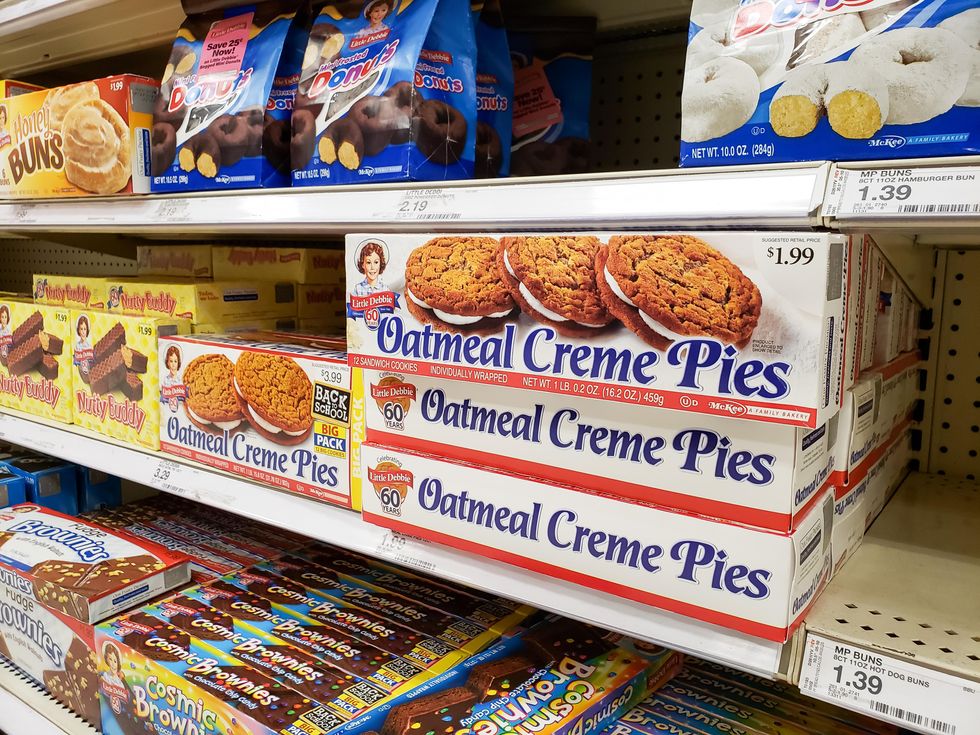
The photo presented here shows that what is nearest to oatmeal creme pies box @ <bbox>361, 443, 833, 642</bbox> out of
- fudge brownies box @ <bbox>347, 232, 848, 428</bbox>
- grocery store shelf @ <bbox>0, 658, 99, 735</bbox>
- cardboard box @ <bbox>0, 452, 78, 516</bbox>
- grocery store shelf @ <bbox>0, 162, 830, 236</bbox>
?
fudge brownies box @ <bbox>347, 232, 848, 428</bbox>

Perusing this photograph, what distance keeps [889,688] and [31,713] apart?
4.47 ft

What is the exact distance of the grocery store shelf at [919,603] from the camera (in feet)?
2.17

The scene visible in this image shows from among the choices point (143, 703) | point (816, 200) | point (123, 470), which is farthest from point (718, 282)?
point (123, 470)

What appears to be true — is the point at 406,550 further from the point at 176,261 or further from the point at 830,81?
the point at 176,261

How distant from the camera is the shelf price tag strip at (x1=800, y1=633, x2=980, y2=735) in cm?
65

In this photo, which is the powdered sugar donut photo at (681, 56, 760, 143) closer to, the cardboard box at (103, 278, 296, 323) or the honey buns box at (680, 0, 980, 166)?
the honey buns box at (680, 0, 980, 166)

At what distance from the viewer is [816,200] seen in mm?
644

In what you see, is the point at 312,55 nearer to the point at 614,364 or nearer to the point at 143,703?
the point at 614,364

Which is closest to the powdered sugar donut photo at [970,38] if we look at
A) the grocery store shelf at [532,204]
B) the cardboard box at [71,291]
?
the grocery store shelf at [532,204]

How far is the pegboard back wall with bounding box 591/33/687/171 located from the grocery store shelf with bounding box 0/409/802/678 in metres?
0.85

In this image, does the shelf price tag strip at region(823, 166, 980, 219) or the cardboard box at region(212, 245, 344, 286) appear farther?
the cardboard box at region(212, 245, 344, 286)

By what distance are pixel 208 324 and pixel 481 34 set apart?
2.33ft

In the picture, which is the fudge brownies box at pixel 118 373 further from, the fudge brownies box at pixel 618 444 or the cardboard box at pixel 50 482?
the fudge brownies box at pixel 618 444

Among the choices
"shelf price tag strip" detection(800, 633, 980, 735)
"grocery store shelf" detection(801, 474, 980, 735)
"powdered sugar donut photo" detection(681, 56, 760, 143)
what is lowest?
"shelf price tag strip" detection(800, 633, 980, 735)
